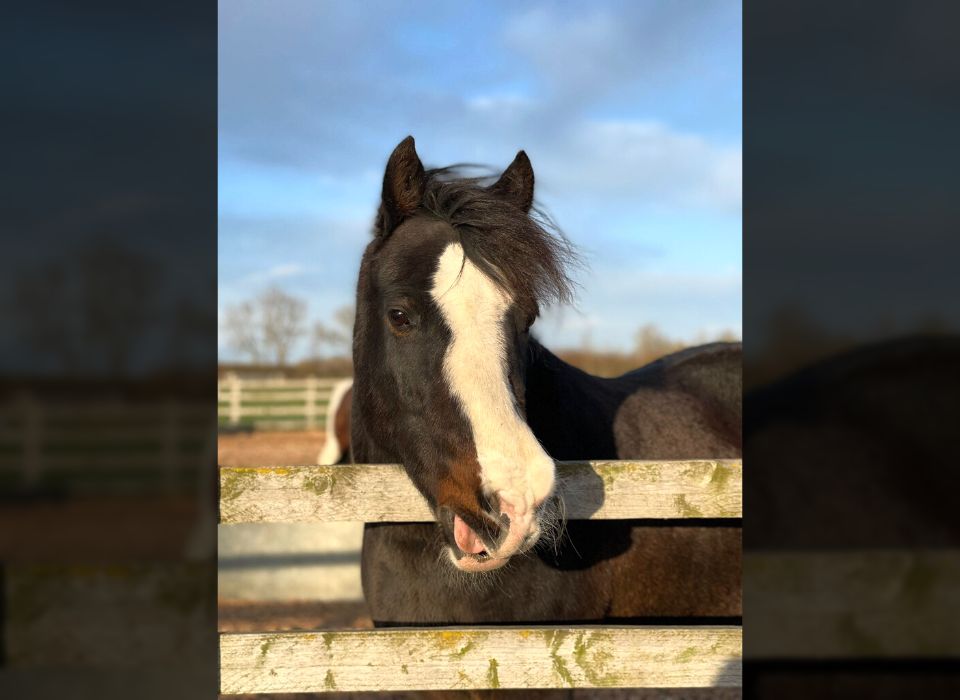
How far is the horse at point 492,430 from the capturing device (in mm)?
2221

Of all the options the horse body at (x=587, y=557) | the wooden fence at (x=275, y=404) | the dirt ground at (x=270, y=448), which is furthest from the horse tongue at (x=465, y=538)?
the wooden fence at (x=275, y=404)

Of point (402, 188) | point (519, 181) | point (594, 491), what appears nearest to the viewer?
point (594, 491)

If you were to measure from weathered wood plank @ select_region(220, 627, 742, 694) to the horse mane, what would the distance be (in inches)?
44.0

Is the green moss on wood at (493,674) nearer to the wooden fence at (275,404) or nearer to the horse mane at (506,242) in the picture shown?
the horse mane at (506,242)

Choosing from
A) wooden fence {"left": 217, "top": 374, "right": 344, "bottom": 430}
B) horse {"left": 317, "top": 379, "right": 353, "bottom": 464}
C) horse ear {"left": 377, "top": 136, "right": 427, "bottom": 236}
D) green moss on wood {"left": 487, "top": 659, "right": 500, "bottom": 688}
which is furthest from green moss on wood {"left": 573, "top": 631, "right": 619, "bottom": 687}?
wooden fence {"left": 217, "top": 374, "right": 344, "bottom": 430}

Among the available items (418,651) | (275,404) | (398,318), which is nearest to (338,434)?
(398,318)

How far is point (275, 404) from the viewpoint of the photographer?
24.4 m
